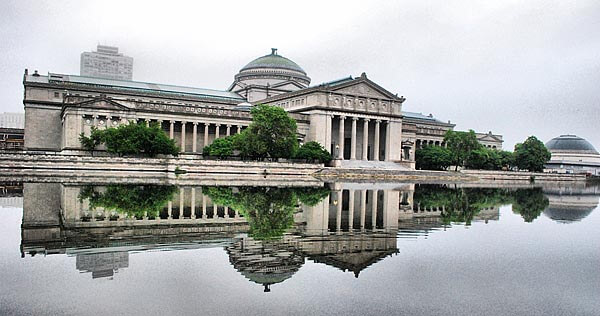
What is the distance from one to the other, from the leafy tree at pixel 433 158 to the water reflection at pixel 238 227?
A: 2627 inches

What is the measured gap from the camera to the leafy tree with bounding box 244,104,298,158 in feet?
222

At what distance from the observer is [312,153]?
74.4 metres

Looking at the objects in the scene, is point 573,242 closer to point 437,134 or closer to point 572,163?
point 437,134

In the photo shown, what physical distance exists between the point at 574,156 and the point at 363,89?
113 meters

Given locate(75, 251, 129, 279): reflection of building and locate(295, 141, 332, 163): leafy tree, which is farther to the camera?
locate(295, 141, 332, 163): leafy tree

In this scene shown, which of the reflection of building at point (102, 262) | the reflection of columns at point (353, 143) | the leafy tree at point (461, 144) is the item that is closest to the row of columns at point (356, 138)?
the reflection of columns at point (353, 143)

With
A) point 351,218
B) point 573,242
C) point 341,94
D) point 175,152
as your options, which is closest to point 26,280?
point 351,218

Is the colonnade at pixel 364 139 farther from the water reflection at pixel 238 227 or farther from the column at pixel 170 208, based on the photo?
the column at pixel 170 208

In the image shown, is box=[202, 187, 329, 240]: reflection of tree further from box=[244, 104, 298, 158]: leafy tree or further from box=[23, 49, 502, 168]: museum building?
box=[23, 49, 502, 168]: museum building

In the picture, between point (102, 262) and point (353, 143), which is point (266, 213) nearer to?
point (102, 262)

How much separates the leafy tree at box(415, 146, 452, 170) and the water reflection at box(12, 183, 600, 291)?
6671 cm

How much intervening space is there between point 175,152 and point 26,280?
5648cm

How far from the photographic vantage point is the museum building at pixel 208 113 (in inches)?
2849

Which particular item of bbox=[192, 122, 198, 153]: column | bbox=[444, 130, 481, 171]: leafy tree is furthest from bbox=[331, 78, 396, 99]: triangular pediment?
bbox=[192, 122, 198, 153]: column
